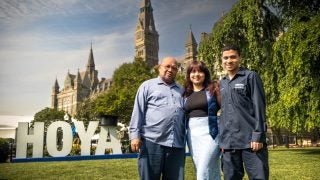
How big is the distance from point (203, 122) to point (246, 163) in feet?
1.98

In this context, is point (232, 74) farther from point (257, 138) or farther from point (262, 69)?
point (262, 69)

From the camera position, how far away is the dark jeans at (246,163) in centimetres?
305

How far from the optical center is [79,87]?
84.9 metres

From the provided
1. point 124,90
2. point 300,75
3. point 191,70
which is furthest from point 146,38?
point 191,70

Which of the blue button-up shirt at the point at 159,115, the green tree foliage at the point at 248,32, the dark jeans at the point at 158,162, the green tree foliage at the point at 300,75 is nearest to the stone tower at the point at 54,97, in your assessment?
the green tree foliage at the point at 248,32

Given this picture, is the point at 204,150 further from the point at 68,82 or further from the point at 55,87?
the point at 55,87

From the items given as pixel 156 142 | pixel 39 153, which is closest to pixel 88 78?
pixel 39 153

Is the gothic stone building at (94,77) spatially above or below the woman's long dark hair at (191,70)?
above

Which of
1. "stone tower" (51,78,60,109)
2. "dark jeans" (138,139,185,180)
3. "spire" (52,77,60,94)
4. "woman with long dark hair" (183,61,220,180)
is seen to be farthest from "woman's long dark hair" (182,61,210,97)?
"spire" (52,77,60,94)

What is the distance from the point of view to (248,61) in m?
14.6

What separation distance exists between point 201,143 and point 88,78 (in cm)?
8706

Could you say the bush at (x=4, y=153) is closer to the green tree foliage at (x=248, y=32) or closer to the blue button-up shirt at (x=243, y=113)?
the green tree foliage at (x=248, y=32)

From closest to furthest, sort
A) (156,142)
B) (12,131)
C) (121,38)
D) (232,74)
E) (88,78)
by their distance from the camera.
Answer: (232,74), (156,142), (121,38), (12,131), (88,78)

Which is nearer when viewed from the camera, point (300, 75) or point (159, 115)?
point (159, 115)
